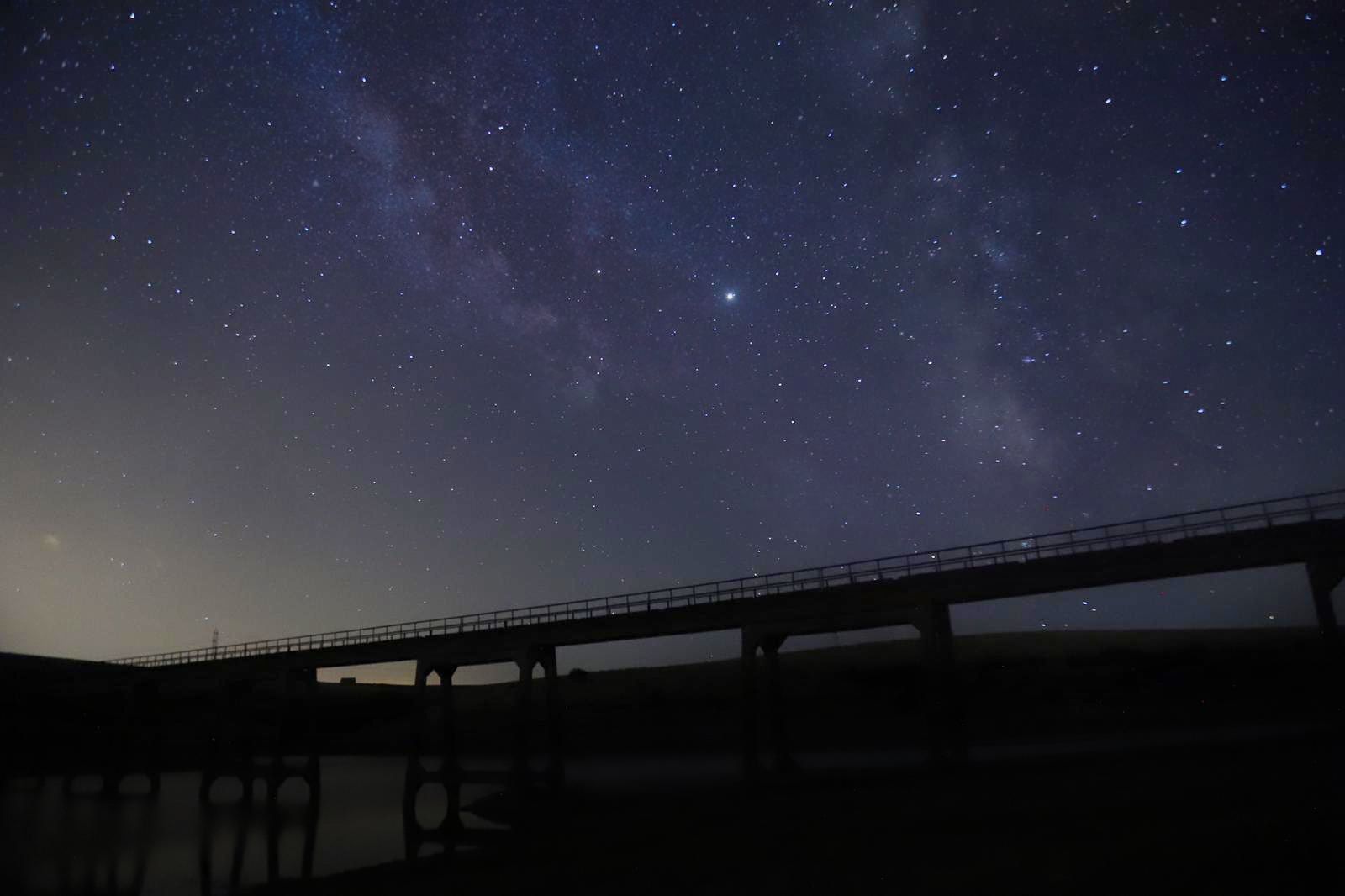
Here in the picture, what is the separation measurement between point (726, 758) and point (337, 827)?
1788cm

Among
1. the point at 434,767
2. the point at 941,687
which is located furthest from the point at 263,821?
the point at 941,687

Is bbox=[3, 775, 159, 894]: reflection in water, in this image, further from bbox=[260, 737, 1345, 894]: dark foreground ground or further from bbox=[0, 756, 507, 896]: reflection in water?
bbox=[260, 737, 1345, 894]: dark foreground ground

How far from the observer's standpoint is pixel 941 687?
30312 millimetres

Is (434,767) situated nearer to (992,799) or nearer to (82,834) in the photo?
(82,834)

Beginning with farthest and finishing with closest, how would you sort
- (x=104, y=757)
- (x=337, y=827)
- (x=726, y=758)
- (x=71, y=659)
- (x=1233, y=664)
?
(x=71, y=659) → (x=104, y=757) → (x=1233, y=664) → (x=726, y=758) → (x=337, y=827)

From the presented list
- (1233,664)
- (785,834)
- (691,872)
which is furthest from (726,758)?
(1233,664)

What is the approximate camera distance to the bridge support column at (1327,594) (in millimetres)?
26219

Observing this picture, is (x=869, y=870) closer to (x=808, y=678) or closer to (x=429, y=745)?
(x=808, y=678)

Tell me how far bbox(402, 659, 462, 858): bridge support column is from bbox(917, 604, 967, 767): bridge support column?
1770cm

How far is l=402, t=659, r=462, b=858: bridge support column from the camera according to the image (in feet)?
77.8

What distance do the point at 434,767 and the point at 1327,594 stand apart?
148ft

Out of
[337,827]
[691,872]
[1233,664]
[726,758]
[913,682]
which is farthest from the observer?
[913,682]

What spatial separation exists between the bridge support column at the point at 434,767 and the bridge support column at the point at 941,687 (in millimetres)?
17699

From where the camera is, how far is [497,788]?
33.9 meters
